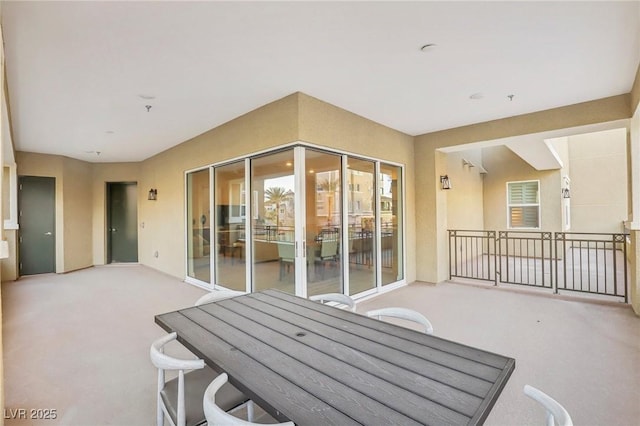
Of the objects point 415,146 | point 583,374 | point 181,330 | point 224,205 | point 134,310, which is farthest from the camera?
point 415,146

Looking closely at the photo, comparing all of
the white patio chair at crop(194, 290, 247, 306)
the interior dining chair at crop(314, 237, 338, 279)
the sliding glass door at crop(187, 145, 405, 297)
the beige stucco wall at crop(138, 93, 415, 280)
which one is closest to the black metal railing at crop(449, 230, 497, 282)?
the beige stucco wall at crop(138, 93, 415, 280)

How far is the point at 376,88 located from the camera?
12.0ft

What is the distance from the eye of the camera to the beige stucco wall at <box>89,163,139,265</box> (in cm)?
806

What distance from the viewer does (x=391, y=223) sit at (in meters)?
5.43

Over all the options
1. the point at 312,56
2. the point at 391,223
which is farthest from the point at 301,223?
the point at 391,223

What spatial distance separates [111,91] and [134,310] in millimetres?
2891

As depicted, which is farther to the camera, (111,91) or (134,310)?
(134,310)

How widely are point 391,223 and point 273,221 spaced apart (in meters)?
2.19

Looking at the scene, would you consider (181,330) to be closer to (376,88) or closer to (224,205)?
(376,88)

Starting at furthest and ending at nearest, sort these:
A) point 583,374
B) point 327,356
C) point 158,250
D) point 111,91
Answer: point 158,250 → point 111,91 → point 583,374 → point 327,356

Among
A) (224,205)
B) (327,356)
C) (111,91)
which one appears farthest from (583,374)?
(111,91)

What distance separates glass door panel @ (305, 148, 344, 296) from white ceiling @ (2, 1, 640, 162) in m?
0.85

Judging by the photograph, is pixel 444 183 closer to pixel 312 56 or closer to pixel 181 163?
pixel 312 56

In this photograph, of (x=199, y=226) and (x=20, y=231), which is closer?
(x=199, y=226)
